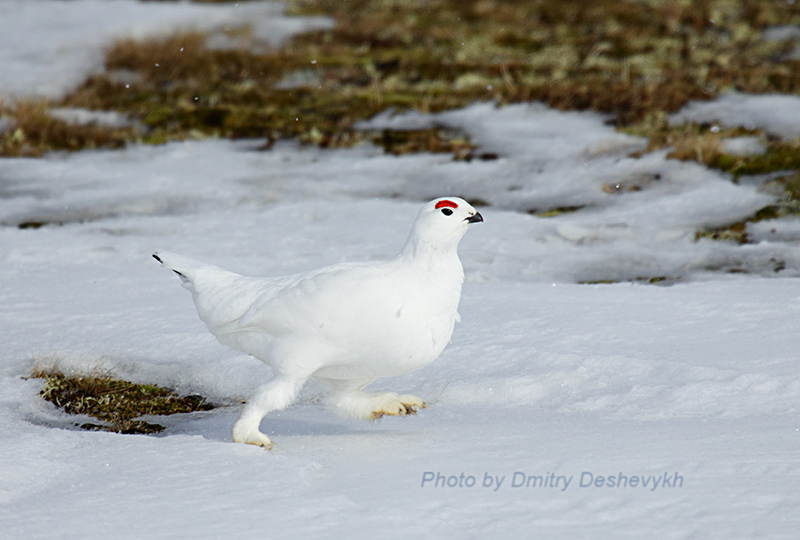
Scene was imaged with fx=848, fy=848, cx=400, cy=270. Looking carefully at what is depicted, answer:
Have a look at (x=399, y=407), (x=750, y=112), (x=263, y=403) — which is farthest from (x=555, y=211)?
(x=263, y=403)

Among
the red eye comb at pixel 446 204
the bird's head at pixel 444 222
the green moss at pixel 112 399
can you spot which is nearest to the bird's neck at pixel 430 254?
the bird's head at pixel 444 222

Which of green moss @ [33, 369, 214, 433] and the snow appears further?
the snow

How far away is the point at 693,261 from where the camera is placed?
20.0 ft

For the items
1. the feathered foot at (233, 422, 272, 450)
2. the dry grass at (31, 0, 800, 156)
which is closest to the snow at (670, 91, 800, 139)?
the dry grass at (31, 0, 800, 156)

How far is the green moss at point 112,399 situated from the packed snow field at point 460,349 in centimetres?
8

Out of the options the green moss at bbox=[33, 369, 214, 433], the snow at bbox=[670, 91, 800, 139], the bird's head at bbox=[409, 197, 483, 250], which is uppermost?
the snow at bbox=[670, 91, 800, 139]

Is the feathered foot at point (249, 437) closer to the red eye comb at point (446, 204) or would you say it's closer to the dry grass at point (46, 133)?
the red eye comb at point (446, 204)

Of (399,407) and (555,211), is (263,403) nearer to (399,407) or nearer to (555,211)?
(399,407)

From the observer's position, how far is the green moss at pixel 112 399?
12.8 feet

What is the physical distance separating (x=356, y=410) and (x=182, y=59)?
10.6 meters

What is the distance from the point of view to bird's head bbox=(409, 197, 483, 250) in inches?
129

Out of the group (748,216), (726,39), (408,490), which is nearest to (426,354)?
(408,490)

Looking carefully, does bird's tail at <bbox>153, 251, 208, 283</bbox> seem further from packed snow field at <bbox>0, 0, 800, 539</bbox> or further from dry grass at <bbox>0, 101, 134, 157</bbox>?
dry grass at <bbox>0, 101, 134, 157</bbox>

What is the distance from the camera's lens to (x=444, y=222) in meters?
3.29
